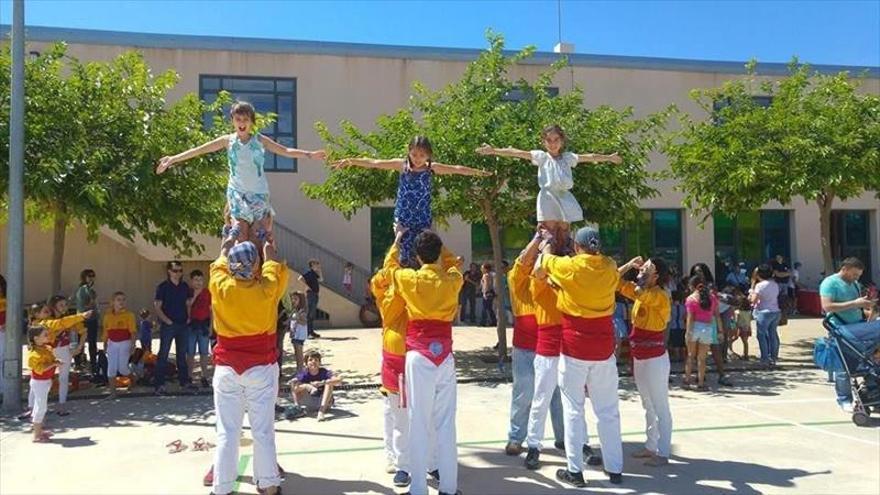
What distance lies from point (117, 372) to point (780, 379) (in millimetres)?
10113

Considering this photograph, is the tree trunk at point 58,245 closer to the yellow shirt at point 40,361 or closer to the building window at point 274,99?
the yellow shirt at point 40,361

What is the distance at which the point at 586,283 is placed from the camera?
17.9 feet

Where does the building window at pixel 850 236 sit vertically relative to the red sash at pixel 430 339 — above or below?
above

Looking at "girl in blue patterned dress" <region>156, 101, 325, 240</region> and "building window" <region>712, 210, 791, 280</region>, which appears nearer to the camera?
"girl in blue patterned dress" <region>156, 101, 325, 240</region>

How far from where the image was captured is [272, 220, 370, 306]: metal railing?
19.4m

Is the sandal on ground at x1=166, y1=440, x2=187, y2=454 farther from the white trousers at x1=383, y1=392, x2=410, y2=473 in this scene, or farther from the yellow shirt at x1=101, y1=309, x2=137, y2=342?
the yellow shirt at x1=101, y1=309, x2=137, y2=342

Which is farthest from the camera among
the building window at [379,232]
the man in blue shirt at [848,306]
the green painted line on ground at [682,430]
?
the building window at [379,232]

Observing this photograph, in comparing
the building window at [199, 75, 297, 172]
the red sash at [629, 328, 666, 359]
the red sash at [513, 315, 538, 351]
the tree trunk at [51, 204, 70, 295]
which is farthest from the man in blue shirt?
the building window at [199, 75, 297, 172]

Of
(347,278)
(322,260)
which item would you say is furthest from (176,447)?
(322,260)

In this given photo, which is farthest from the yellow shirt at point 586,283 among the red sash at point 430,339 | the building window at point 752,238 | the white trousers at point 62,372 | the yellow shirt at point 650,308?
the building window at point 752,238

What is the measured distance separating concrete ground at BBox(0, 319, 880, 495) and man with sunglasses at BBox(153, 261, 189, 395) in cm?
52

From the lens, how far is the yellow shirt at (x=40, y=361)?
23.9 feet

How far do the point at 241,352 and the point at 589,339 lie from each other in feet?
8.87

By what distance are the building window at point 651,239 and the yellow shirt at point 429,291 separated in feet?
59.8
